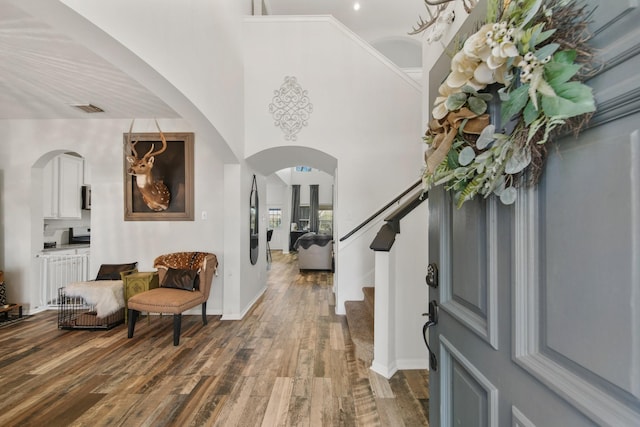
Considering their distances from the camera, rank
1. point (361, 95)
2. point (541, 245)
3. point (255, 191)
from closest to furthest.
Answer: point (541, 245) → point (361, 95) → point (255, 191)

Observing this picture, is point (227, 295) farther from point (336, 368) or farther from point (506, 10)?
point (506, 10)

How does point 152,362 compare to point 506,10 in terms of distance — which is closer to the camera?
point 506,10

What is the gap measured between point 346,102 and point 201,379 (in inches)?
147

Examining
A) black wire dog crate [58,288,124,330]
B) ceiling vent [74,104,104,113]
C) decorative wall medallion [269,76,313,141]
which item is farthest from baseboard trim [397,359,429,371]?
ceiling vent [74,104,104,113]

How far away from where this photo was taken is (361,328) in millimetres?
3016

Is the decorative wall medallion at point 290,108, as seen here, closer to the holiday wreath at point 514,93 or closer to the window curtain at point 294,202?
the holiday wreath at point 514,93

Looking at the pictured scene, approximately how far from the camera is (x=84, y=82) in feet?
9.45

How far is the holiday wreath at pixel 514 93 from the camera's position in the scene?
0.52m

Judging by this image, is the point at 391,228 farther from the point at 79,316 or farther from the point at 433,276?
the point at 79,316

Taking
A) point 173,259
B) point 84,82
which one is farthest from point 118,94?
point 173,259

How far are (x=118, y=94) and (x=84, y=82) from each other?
1.12 feet

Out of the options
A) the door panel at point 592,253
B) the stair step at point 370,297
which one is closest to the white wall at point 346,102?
the stair step at point 370,297

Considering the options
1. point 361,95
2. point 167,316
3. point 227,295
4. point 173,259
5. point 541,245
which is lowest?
point 167,316

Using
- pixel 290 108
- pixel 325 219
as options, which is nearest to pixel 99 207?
pixel 290 108
